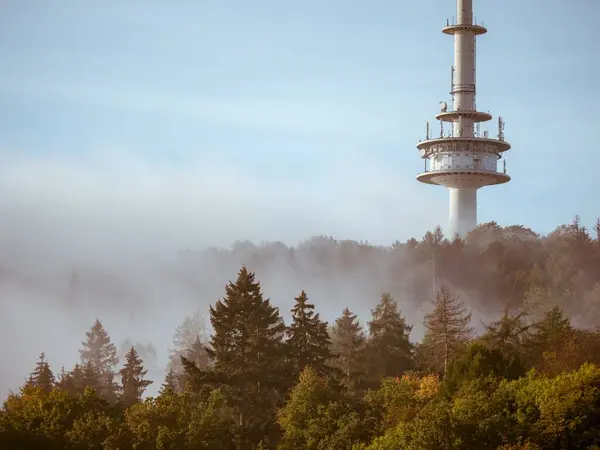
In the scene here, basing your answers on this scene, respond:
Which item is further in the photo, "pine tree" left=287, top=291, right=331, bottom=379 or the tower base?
the tower base

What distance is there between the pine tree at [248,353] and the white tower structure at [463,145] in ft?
177

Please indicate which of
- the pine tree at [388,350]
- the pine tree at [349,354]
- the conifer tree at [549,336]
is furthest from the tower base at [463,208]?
the conifer tree at [549,336]

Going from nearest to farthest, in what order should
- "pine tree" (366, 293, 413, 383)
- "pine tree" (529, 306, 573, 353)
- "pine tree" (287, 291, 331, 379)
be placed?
"pine tree" (529, 306, 573, 353)
"pine tree" (287, 291, 331, 379)
"pine tree" (366, 293, 413, 383)

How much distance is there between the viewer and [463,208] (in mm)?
155250

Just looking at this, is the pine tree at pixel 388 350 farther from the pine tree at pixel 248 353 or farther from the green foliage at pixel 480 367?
the green foliage at pixel 480 367

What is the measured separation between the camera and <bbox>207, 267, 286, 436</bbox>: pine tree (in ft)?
329

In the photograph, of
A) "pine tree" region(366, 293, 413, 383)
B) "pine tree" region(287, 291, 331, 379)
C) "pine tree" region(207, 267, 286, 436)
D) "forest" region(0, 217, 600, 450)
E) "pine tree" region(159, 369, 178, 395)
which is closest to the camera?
"forest" region(0, 217, 600, 450)

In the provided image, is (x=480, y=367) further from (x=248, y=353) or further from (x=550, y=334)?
(x=248, y=353)

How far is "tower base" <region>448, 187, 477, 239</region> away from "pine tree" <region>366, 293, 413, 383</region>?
39433mm

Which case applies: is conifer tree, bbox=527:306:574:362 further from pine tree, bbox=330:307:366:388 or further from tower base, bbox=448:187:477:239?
tower base, bbox=448:187:477:239

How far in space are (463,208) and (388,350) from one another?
44.9 m

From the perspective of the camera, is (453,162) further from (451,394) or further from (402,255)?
(451,394)

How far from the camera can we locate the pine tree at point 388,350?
112625mm

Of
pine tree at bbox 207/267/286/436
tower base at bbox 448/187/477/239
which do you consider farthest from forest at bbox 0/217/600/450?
tower base at bbox 448/187/477/239
